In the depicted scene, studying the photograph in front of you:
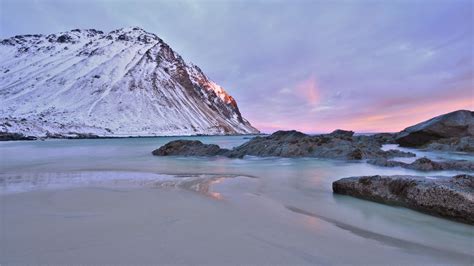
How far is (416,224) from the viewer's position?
15.2 feet

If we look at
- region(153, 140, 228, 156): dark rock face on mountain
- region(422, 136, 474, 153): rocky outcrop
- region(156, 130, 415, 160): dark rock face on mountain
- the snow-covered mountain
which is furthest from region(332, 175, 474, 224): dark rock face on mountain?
the snow-covered mountain

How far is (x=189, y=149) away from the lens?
67.9 feet

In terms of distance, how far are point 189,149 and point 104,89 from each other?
104 metres

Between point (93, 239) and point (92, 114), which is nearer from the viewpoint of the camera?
point (93, 239)

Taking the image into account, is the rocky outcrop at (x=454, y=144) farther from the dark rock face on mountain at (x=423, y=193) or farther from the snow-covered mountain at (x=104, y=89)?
the snow-covered mountain at (x=104, y=89)

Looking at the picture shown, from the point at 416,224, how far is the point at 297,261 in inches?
106

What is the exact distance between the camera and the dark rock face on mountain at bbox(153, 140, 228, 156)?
20.1 meters

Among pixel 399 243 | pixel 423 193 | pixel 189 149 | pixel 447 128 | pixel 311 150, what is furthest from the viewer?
pixel 447 128

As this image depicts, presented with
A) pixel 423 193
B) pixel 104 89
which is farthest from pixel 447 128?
pixel 104 89

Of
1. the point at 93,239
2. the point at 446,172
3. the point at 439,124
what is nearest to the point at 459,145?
the point at 439,124

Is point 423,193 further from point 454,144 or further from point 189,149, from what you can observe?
point 454,144

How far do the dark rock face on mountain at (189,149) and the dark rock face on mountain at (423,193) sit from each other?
14.1m

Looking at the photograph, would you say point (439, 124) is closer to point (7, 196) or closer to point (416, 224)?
point (416, 224)

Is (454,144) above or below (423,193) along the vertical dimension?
above
